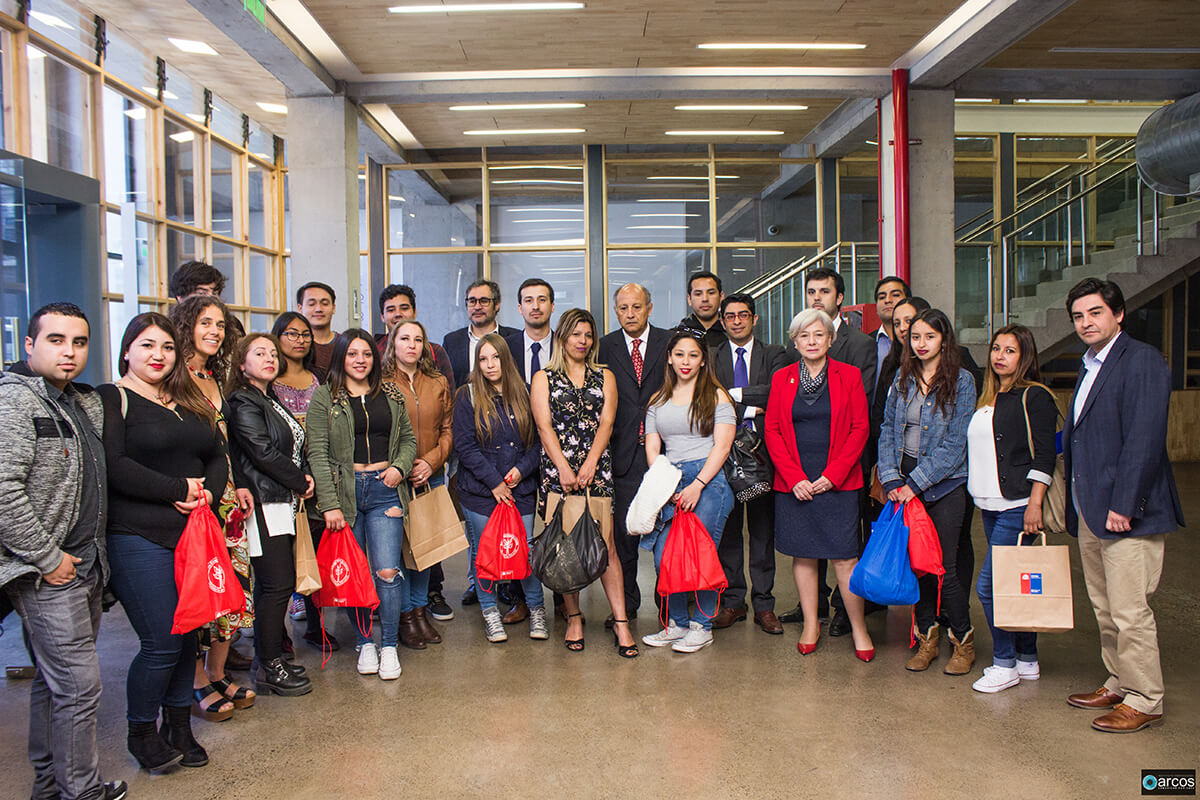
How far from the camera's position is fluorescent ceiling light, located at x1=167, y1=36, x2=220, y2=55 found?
27.4 feet

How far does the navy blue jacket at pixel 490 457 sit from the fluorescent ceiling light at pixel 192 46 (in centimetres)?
622

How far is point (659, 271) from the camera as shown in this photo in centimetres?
1206

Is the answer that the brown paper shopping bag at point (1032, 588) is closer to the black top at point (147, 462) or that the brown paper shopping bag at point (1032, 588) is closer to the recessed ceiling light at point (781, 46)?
the black top at point (147, 462)

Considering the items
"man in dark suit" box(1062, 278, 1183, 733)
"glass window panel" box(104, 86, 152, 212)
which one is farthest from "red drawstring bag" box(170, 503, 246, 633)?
"glass window panel" box(104, 86, 152, 212)

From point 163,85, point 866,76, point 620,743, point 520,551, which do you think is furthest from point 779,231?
point 620,743

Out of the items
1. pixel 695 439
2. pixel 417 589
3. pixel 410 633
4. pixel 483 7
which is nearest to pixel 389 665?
pixel 410 633

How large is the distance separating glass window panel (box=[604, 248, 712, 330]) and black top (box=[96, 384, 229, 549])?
9.25 metres

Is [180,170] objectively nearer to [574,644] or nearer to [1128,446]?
Answer: [574,644]

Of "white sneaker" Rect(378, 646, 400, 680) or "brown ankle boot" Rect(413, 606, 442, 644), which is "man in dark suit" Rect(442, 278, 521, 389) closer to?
"brown ankle boot" Rect(413, 606, 442, 644)

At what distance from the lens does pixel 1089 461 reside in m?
3.33

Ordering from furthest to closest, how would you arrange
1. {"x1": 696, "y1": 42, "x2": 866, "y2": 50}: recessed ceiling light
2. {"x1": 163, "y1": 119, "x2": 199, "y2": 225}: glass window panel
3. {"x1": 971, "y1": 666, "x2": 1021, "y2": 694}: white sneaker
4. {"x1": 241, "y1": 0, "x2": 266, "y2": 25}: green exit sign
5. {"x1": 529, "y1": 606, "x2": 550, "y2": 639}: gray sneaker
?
{"x1": 163, "y1": 119, "x2": 199, "y2": 225}: glass window panel
{"x1": 696, "y1": 42, "x2": 866, "y2": 50}: recessed ceiling light
{"x1": 241, "y1": 0, "x2": 266, "y2": 25}: green exit sign
{"x1": 529, "y1": 606, "x2": 550, "y2": 639}: gray sneaker
{"x1": 971, "y1": 666, "x2": 1021, "y2": 694}: white sneaker

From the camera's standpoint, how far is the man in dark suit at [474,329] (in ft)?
16.3

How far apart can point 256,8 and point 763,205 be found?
299 inches

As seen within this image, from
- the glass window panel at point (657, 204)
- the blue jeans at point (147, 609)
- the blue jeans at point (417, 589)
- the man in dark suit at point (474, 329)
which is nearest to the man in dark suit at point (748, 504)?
the man in dark suit at point (474, 329)
